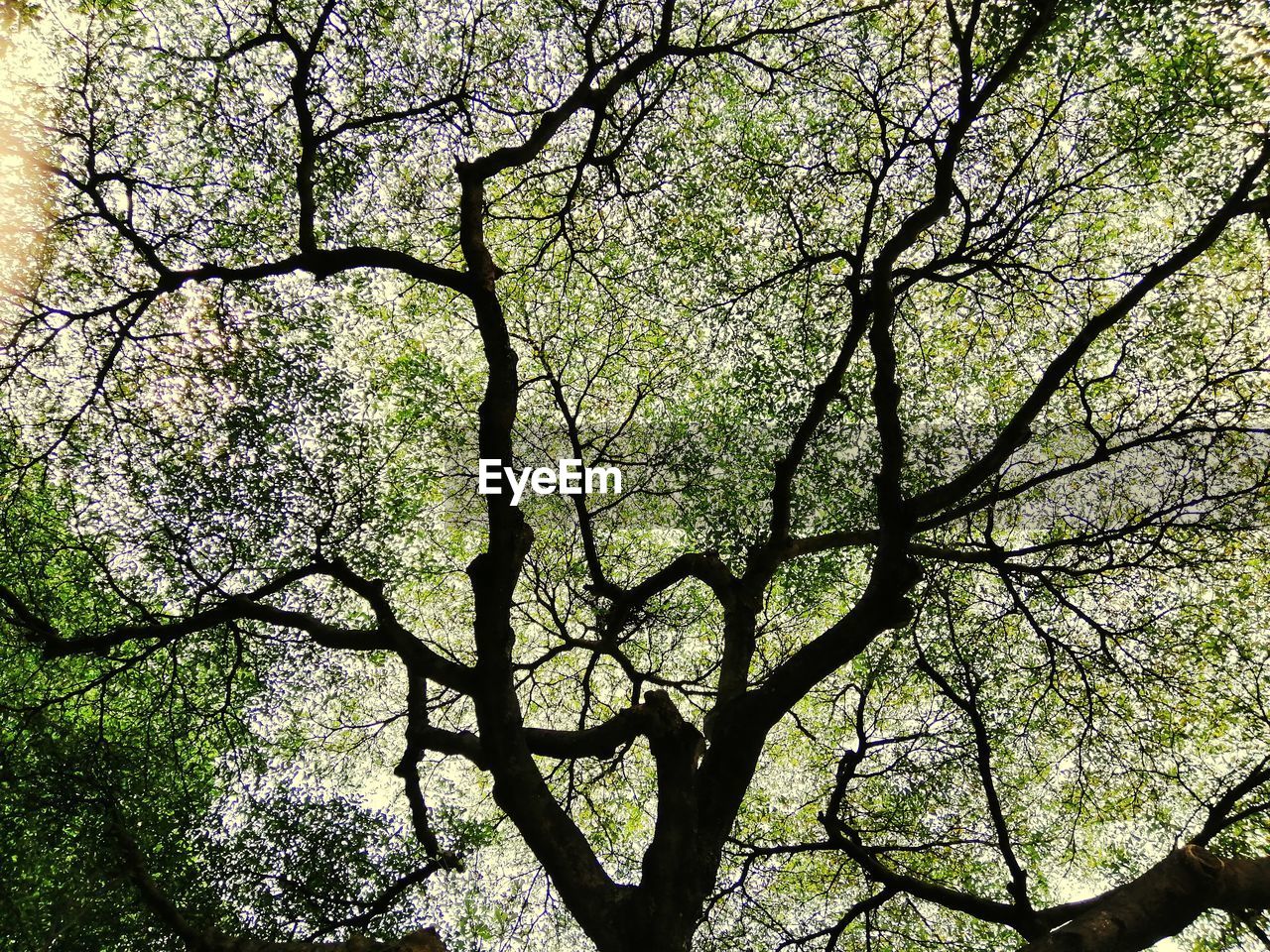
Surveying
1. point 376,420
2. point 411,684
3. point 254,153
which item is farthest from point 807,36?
point 411,684

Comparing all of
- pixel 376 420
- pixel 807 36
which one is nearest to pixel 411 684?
pixel 376 420

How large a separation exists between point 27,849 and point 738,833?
12.3 meters

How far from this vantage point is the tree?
8719 millimetres

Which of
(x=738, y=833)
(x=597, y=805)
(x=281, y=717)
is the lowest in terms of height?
(x=738, y=833)

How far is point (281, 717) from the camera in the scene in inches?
504

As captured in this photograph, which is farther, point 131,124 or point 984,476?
point 131,124

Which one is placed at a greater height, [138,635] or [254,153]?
[254,153]

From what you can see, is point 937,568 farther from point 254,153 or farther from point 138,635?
point 254,153

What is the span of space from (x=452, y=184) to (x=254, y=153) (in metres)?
3.22

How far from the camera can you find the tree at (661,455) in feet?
28.6

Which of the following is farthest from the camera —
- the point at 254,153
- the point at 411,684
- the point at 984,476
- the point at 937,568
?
the point at 937,568

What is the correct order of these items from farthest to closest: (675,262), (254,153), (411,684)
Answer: (675,262)
(254,153)
(411,684)

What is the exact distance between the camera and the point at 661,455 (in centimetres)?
1362

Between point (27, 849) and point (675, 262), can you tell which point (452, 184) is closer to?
point (675, 262)
